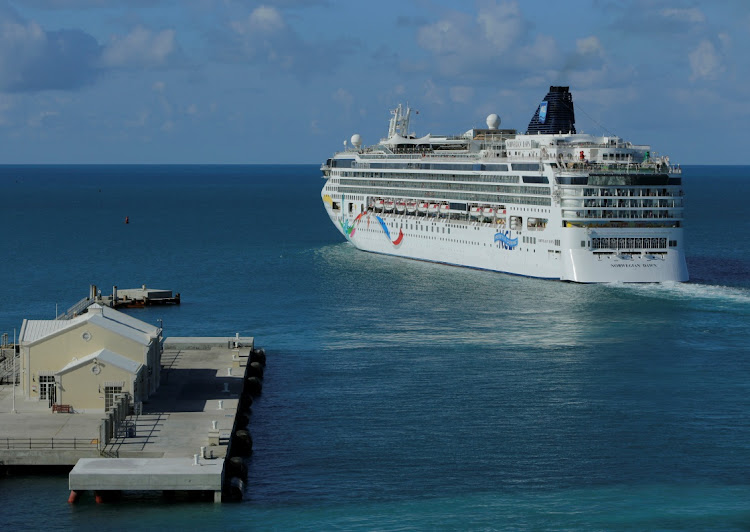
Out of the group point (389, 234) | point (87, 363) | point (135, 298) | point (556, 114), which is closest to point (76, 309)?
point (135, 298)

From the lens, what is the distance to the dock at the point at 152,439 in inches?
1369

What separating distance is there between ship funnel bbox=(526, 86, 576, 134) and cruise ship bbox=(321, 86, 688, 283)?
0.08 meters

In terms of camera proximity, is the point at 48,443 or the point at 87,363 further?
the point at 87,363

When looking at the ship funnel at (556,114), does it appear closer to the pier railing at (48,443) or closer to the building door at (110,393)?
the building door at (110,393)

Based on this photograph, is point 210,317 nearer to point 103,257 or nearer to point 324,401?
point 324,401

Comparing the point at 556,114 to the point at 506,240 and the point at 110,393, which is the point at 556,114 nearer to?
the point at 506,240

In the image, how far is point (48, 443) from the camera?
37.9 m

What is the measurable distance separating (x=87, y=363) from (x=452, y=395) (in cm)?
1414

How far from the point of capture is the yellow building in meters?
42.1

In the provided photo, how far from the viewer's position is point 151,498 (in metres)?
35.2

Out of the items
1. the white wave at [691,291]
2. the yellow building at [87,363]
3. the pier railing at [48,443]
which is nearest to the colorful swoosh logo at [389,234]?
the white wave at [691,291]

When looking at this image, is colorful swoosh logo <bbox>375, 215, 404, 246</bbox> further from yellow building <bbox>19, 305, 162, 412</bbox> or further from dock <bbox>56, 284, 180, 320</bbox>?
yellow building <bbox>19, 305, 162, 412</bbox>

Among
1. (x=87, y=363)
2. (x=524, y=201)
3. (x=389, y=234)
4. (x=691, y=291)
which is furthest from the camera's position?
(x=389, y=234)

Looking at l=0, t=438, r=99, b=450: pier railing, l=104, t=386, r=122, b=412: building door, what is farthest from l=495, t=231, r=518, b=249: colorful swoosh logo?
l=0, t=438, r=99, b=450: pier railing
